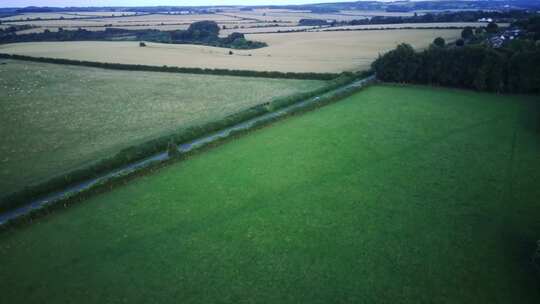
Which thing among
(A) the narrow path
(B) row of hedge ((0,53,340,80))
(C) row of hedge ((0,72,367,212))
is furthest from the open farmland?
(A) the narrow path

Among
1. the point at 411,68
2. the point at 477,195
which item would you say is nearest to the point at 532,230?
the point at 477,195

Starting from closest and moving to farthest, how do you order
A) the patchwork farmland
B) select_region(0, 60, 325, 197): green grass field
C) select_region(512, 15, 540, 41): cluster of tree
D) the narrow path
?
the patchwork farmland, the narrow path, select_region(0, 60, 325, 197): green grass field, select_region(512, 15, 540, 41): cluster of tree

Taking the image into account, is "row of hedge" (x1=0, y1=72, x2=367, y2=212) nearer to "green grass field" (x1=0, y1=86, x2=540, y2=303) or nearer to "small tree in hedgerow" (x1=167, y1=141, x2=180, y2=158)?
"small tree in hedgerow" (x1=167, y1=141, x2=180, y2=158)

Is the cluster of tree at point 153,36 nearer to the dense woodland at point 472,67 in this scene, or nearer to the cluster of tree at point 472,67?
the dense woodland at point 472,67

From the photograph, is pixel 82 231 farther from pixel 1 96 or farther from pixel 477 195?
pixel 1 96

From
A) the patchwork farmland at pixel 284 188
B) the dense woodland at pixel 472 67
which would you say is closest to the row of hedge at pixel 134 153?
the patchwork farmland at pixel 284 188
